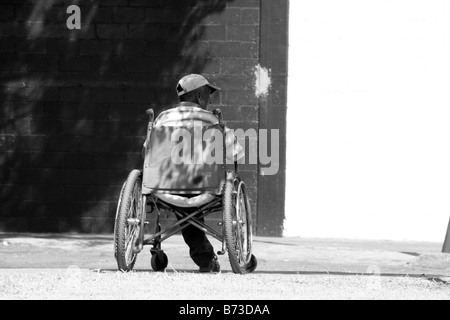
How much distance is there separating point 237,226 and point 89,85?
18.2ft

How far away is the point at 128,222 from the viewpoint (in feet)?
29.6

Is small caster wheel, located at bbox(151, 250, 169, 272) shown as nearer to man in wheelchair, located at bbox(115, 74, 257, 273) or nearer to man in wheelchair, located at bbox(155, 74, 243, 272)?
man in wheelchair, located at bbox(115, 74, 257, 273)

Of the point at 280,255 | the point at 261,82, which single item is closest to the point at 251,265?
the point at 280,255

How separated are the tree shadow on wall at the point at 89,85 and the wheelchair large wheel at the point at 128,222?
4917mm

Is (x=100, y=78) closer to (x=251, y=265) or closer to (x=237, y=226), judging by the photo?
(x=251, y=265)

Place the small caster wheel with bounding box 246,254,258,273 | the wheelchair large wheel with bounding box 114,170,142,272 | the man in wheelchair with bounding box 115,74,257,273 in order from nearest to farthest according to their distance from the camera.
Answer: the wheelchair large wheel with bounding box 114,170,142,272 < the man in wheelchair with bounding box 115,74,257,273 < the small caster wheel with bounding box 246,254,258,273

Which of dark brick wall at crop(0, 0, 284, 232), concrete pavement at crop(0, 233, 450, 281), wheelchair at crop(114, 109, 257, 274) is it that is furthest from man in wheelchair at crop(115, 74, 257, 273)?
→ dark brick wall at crop(0, 0, 284, 232)

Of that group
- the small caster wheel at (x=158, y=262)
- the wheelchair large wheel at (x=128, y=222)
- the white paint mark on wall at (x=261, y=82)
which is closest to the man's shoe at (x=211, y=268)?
the small caster wheel at (x=158, y=262)

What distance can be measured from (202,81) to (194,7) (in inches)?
185

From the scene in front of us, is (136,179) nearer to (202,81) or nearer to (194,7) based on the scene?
(202,81)

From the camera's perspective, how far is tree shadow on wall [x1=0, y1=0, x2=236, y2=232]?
1430cm

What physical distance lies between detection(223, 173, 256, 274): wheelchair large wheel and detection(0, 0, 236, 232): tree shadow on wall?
4.90m

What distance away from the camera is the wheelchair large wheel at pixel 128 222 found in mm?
8930
